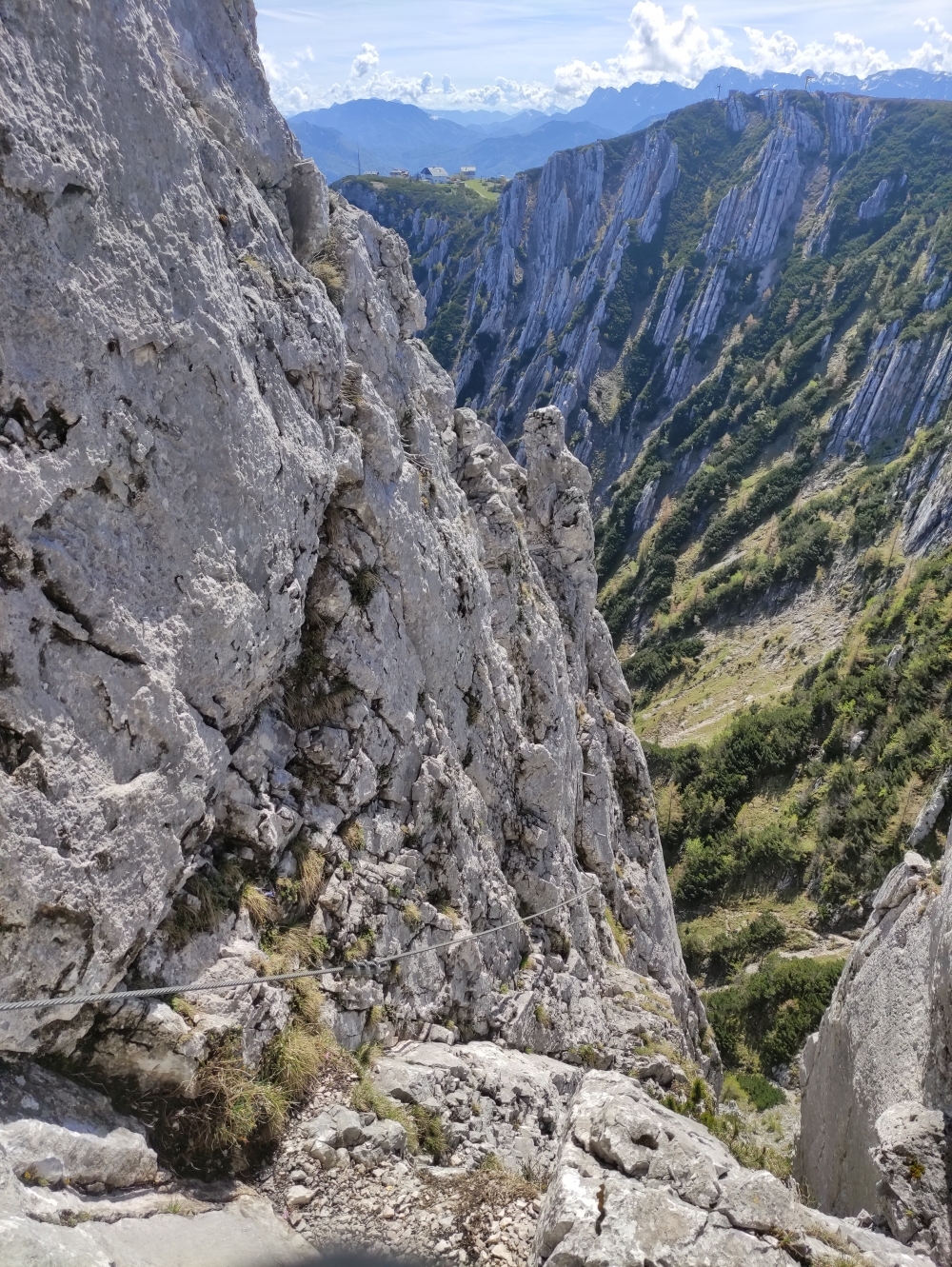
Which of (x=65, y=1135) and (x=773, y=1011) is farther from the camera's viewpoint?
(x=773, y=1011)

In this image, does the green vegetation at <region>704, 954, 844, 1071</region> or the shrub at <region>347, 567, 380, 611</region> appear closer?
the shrub at <region>347, 567, 380, 611</region>

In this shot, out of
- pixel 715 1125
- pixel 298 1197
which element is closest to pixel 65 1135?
pixel 298 1197

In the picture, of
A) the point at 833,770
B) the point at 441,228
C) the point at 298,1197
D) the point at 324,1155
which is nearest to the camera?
the point at 298,1197

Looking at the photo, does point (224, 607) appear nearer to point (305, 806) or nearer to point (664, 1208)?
point (305, 806)

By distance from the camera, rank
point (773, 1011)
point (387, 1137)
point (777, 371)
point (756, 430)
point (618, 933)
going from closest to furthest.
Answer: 1. point (387, 1137)
2. point (618, 933)
3. point (773, 1011)
4. point (756, 430)
5. point (777, 371)

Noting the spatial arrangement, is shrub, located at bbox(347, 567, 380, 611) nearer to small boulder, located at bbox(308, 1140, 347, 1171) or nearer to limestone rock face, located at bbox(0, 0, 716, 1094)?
limestone rock face, located at bbox(0, 0, 716, 1094)

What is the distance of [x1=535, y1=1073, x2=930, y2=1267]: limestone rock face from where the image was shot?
21.3 feet

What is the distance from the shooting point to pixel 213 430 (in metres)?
8.60

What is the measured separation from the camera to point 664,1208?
682cm

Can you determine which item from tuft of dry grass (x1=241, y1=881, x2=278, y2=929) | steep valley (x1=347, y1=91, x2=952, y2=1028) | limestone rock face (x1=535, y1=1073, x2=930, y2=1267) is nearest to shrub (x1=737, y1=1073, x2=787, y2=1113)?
steep valley (x1=347, y1=91, x2=952, y2=1028)

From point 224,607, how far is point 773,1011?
2886 centimetres

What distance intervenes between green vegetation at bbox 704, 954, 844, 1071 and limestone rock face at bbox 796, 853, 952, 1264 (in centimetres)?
1240

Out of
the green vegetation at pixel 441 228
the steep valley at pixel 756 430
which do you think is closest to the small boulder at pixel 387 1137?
the steep valley at pixel 756 430

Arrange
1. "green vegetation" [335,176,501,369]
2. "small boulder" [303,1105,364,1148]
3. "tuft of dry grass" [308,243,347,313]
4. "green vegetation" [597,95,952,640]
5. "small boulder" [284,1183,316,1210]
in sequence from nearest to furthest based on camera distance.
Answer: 1. "small boulder" [284,1183,316,1210]
2. "small boulder" [303,1105,364,1148]
3. "tuft of dry grass" [308,243,347,313]
4. "green vegetation" [597,95,952,640]
5. "green vegetation" [335,176,501,369]
